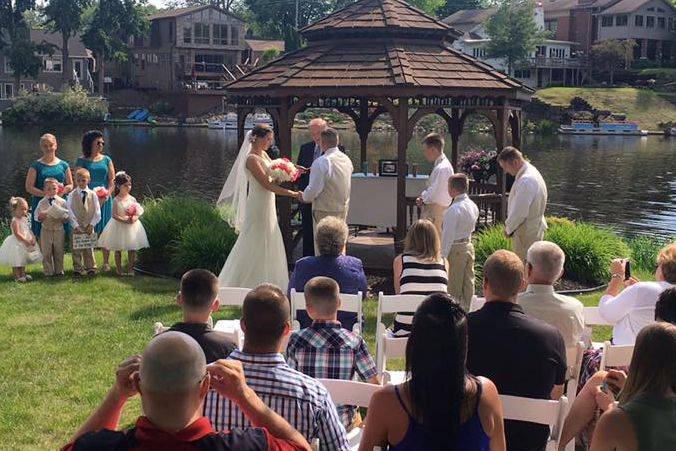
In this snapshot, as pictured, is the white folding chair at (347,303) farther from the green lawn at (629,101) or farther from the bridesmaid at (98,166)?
the green lawn at (629,101)

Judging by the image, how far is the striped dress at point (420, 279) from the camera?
6.93 meters

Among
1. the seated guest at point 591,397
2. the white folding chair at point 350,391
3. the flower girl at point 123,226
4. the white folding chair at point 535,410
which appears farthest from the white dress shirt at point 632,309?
the flower girl at point 123,226

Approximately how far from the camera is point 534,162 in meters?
46.6

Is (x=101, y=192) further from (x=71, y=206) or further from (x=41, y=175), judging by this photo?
(x=41, y=175)

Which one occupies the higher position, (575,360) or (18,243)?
(575,360)

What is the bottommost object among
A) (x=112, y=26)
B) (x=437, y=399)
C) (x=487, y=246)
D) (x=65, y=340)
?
(x=65, y=340)

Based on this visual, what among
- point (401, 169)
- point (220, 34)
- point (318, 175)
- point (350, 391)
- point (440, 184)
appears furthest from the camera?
point (220, 34)

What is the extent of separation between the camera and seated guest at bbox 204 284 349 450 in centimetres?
369

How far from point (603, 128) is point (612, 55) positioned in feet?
39.8

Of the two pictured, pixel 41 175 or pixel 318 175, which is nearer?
pixel 318 175

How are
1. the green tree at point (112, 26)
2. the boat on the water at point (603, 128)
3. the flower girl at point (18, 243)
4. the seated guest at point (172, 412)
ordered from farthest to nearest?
1. the green tree at point (112, 26)
2. the boat on the water at point (603, 128)
3. the flower girl at point (18, 243)
4. the seated guest at point (172, 412)

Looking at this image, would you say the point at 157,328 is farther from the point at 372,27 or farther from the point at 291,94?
the point at 372,27

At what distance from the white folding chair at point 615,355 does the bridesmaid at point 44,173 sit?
27.1 ft

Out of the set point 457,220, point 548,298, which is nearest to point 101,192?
point 457,220
